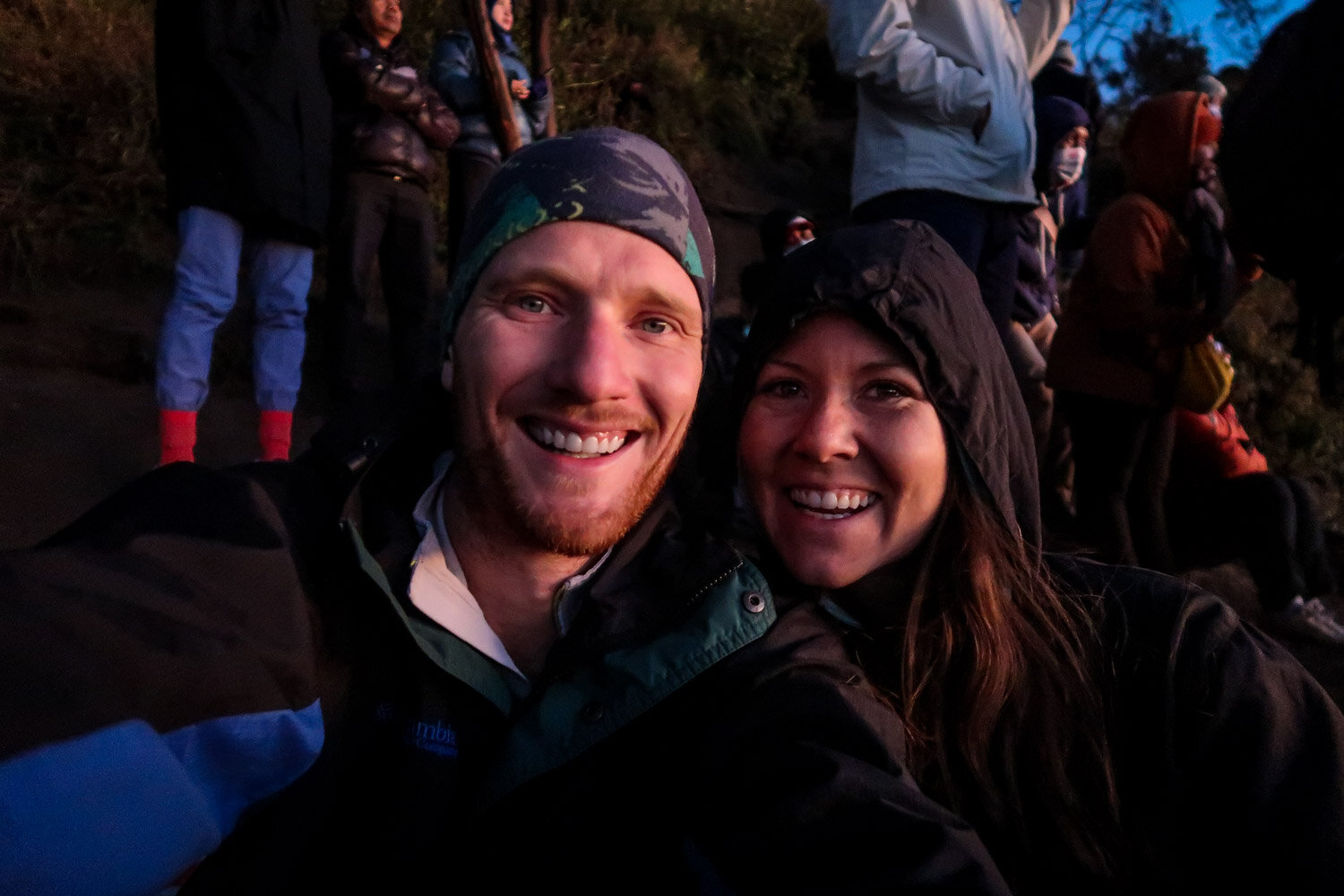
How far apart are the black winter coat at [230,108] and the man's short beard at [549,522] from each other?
2413 millimetres

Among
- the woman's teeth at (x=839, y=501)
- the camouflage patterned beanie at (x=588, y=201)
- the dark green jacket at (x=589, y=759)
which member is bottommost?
the dark green jacket at (x=589, y=759)

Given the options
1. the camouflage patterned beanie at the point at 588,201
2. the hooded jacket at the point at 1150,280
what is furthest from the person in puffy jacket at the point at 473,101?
the camouflage patterned beanie at the point at 588,201

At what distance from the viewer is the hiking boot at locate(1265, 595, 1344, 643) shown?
422cm

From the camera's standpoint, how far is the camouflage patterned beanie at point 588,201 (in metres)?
1.82

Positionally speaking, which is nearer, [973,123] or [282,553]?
[282,553]

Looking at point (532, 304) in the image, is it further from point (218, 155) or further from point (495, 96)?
point (495, 96)

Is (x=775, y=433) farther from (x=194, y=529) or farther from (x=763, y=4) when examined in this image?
(x=763, y=4)

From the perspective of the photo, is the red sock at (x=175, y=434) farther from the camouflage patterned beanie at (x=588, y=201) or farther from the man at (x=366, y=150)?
the camouflage patterned beanie at (x=588, y=201)

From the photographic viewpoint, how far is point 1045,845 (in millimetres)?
1533

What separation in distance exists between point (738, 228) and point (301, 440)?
5280mm

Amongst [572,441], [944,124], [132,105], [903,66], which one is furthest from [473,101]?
[572,441]

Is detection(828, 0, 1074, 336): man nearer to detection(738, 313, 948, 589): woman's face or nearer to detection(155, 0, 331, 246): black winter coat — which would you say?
detection(738, 313, 948, 589): woman's face

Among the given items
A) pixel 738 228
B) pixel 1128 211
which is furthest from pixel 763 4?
pixel 1128 211

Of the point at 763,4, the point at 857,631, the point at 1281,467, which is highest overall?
the point at 763,4
